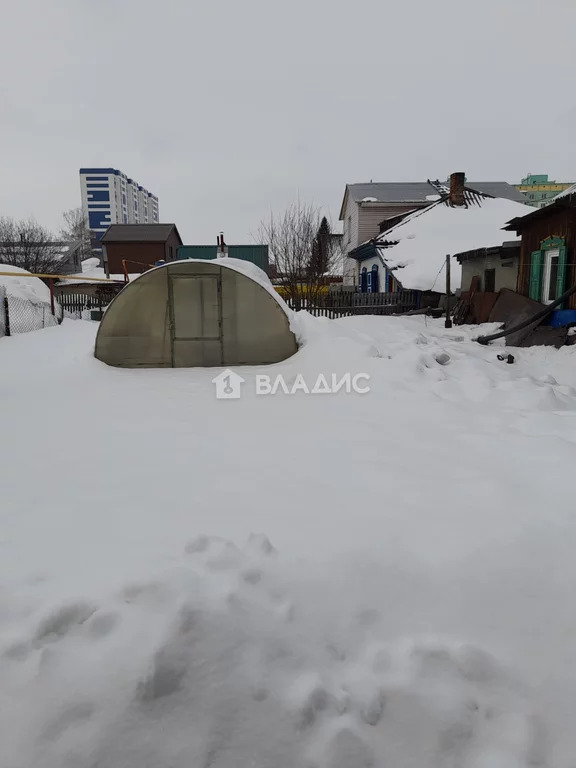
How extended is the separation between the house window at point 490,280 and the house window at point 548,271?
8.34 ft

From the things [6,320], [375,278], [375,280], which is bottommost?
[6,320]

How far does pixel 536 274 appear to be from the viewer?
1390cm

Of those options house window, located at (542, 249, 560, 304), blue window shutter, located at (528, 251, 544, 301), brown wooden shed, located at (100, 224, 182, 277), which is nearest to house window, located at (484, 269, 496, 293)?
blue window shutter, located at (528, 251, 544, 301)

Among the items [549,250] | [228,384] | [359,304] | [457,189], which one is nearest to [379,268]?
[457,189]

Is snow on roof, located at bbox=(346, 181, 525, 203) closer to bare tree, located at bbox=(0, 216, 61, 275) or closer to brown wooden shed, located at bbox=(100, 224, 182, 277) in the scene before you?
brown wooden shed, located at bbox=(100, 224, 182, 277)

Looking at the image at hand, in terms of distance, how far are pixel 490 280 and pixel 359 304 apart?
5.21 meters

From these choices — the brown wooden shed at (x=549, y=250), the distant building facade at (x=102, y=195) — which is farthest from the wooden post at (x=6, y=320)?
the distant building facade at (x=102, y=195)

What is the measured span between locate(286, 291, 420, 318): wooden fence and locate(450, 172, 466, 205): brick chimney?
301 inches

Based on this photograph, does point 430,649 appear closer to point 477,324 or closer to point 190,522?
point 190,522

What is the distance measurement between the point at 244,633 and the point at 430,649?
0.96m

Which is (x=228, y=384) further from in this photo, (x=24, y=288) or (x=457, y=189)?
(x=457, y=189)

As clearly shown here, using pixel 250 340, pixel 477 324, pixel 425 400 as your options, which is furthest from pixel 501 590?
pixel 477 324

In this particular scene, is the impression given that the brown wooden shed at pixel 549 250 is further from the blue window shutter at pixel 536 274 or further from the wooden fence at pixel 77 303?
the wooden fence at pixel 77 303

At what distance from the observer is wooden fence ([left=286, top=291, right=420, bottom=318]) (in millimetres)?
19344
